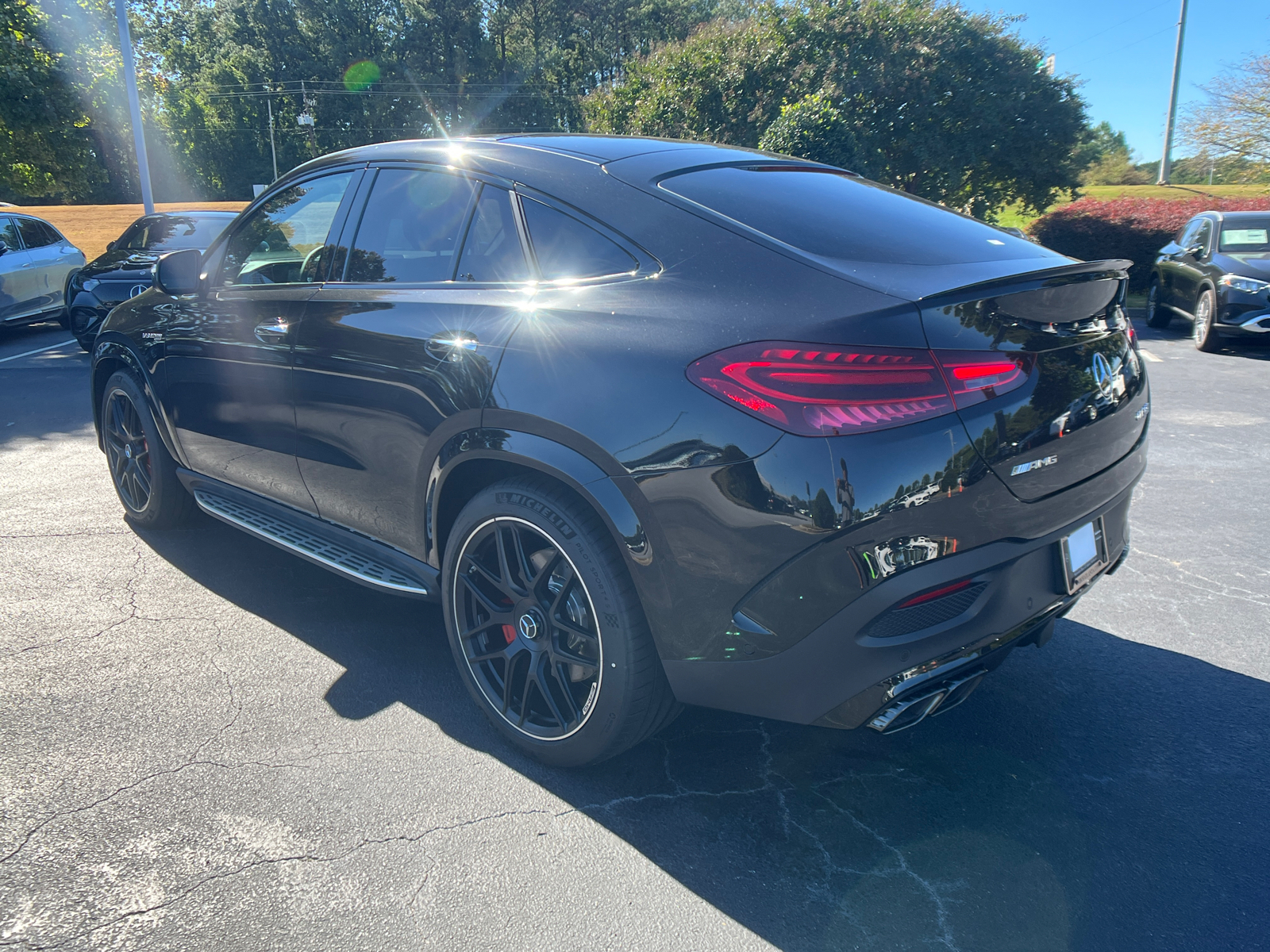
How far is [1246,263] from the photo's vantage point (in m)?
10.3

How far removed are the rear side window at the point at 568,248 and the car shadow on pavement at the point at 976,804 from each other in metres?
1.47

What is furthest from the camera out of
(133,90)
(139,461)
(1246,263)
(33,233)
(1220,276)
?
(133,90)

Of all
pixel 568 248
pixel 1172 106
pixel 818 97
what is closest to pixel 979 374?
pixel 568 248

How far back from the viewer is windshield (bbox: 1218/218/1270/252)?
35.1 ft

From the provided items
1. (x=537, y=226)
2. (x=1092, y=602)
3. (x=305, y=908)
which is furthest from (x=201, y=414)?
(x=1092, y=602)

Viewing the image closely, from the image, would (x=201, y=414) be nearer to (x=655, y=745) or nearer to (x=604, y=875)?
(x=655, y=745)

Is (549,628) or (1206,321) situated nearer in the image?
(549,628)

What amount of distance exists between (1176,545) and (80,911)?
466 cm

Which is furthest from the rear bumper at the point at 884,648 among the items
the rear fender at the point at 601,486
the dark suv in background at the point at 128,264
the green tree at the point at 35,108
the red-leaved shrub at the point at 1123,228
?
the green tree at the point at 35,108

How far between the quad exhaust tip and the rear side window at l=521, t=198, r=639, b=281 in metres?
1.32

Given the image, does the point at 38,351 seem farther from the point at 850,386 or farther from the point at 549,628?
the point at 850,386

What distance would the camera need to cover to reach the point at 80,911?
218cm

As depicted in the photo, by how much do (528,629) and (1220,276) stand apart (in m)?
10.6

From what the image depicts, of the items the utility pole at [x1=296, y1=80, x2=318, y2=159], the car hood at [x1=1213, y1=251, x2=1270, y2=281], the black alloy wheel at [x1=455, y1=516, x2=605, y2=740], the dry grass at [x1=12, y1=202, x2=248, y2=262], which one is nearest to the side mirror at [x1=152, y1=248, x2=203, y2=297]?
the black alloy wheel at [x1=455, y1=516, x2=605, y2=740]
